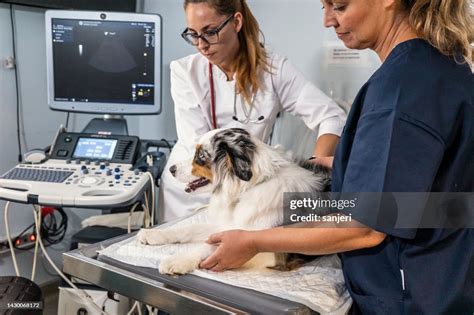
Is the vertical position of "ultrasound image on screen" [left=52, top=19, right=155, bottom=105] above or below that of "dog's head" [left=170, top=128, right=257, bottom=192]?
above

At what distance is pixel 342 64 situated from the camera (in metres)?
2.17

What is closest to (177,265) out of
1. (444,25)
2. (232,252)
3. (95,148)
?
(232,252)

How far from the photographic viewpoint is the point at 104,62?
2.13m

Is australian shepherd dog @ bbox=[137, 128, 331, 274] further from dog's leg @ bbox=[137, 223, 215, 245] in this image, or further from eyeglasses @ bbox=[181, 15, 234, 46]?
eyeglasses @ bbox=[181, 15, 234, 46]

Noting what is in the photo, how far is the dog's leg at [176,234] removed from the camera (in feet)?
3.77

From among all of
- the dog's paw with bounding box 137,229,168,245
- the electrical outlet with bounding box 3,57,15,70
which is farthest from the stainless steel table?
the electrical outlet with bounding box 3,57,15,70

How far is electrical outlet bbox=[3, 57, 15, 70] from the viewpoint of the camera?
92.3 inches

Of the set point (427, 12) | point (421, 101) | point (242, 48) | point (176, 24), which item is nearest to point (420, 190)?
point (421, 101)

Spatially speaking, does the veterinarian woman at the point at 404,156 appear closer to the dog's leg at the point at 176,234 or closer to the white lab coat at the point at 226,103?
the dog's leg at the point at 176,234

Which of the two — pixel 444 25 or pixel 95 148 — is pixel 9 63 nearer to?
pixel 95 148

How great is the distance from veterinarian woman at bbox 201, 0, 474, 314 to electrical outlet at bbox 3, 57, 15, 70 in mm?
1970

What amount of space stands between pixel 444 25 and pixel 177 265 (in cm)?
76

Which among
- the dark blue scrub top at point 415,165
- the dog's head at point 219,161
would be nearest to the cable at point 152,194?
the dog's head at point 219,161

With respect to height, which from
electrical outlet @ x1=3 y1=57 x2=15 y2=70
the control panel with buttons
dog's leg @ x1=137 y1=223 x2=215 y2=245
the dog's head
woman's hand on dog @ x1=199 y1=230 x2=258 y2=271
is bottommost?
the control panel with buttons
